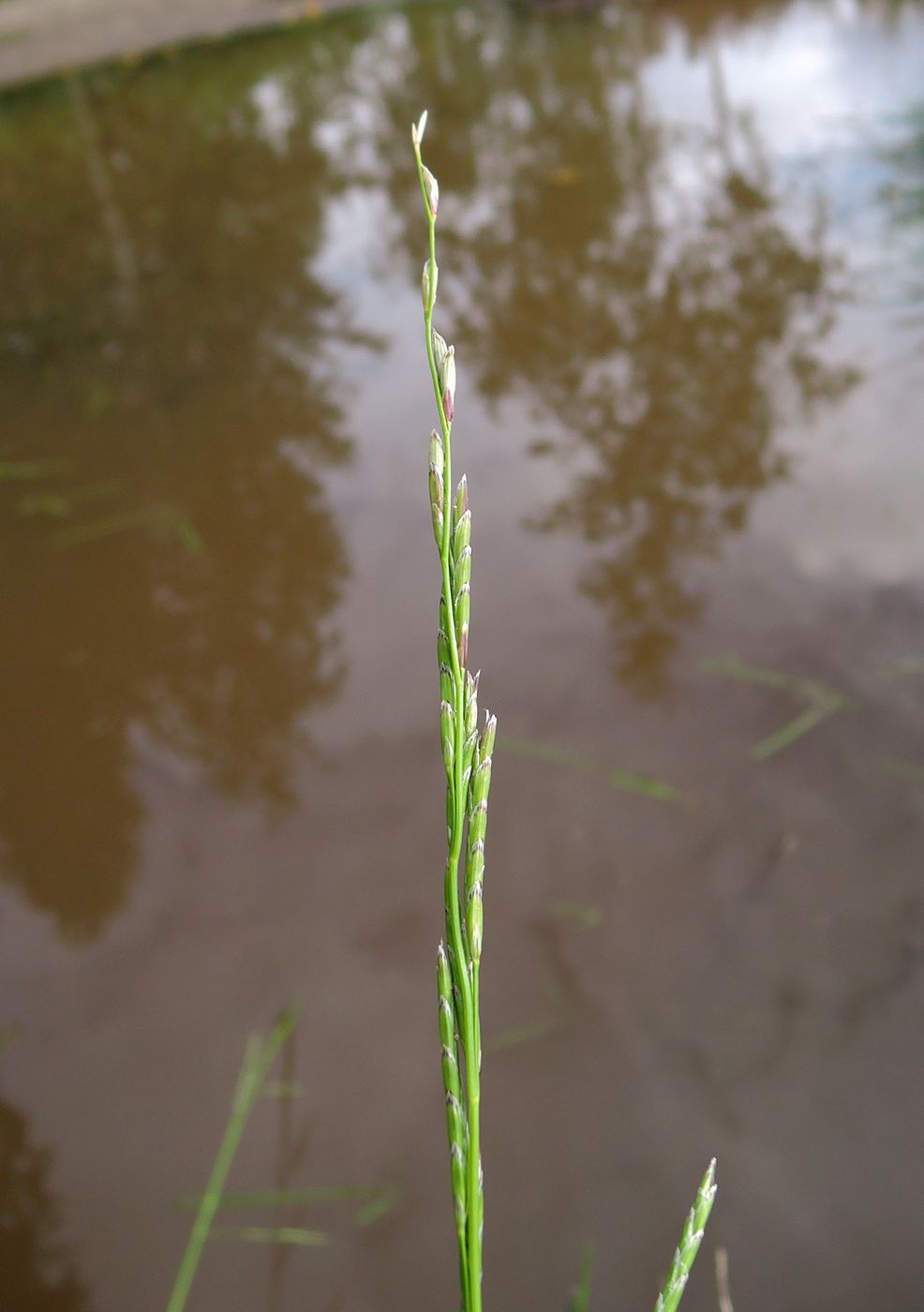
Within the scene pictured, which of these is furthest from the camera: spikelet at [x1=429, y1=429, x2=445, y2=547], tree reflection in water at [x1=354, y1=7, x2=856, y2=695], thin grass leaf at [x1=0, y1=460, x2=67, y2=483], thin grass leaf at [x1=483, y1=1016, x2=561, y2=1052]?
thin grass leaf at [x1=0, y1=460, x2=67, y2=483]

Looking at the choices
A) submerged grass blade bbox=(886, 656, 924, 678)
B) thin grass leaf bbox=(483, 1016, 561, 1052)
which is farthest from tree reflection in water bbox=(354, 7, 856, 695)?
thin grass leaf bbox=(483, 1016, 561, 1052)

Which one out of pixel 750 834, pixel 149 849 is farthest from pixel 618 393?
pixel 149 849

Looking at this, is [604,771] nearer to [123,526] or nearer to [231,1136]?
[231,1136]

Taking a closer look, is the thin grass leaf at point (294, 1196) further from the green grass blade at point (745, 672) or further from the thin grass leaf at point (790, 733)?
the green grass blade at point (745, 672)

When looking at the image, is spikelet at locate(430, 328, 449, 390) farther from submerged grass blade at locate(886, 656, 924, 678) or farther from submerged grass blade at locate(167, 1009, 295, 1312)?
submerged grass blade at locate(886, 656, 924, 678)

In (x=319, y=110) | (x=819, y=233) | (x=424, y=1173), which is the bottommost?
(x=424, y=1173)

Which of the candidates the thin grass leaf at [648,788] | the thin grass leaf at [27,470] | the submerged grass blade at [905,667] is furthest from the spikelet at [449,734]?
the thin grass leaf at [27,470]

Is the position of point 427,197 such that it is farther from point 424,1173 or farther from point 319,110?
point 319,110
